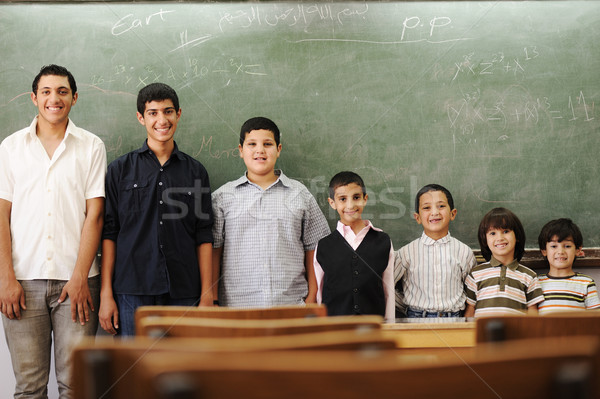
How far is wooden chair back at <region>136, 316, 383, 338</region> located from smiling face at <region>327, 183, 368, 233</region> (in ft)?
4.76

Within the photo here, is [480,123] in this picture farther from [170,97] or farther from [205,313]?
[205,313]

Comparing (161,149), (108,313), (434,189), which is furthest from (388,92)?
(108,313)

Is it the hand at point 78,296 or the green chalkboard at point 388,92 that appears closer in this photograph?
the hand at point 78,296

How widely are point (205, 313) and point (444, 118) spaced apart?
6.81 ft

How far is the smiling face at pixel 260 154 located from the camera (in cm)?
273

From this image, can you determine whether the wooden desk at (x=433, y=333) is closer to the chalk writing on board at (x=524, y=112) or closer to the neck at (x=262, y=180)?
the neck at (x=262, y=180)

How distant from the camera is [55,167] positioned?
2584 mm

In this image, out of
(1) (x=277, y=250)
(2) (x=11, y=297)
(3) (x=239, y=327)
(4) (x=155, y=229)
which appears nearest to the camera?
(3) (x=239, y=327)

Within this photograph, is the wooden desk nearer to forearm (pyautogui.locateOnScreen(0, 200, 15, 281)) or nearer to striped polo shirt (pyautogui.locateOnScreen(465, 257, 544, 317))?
striped polo shirt (pyautogui.locateOnScreen(465, 257, 544, 317))

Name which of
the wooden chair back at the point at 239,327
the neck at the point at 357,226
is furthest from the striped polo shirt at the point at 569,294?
the wooden chair back at the point at 239,327

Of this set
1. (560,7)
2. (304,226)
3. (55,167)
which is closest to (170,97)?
(55,167)

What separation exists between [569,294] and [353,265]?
1.14 metres

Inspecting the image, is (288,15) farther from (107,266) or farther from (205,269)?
(107,266)

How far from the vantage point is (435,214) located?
9.17ft
